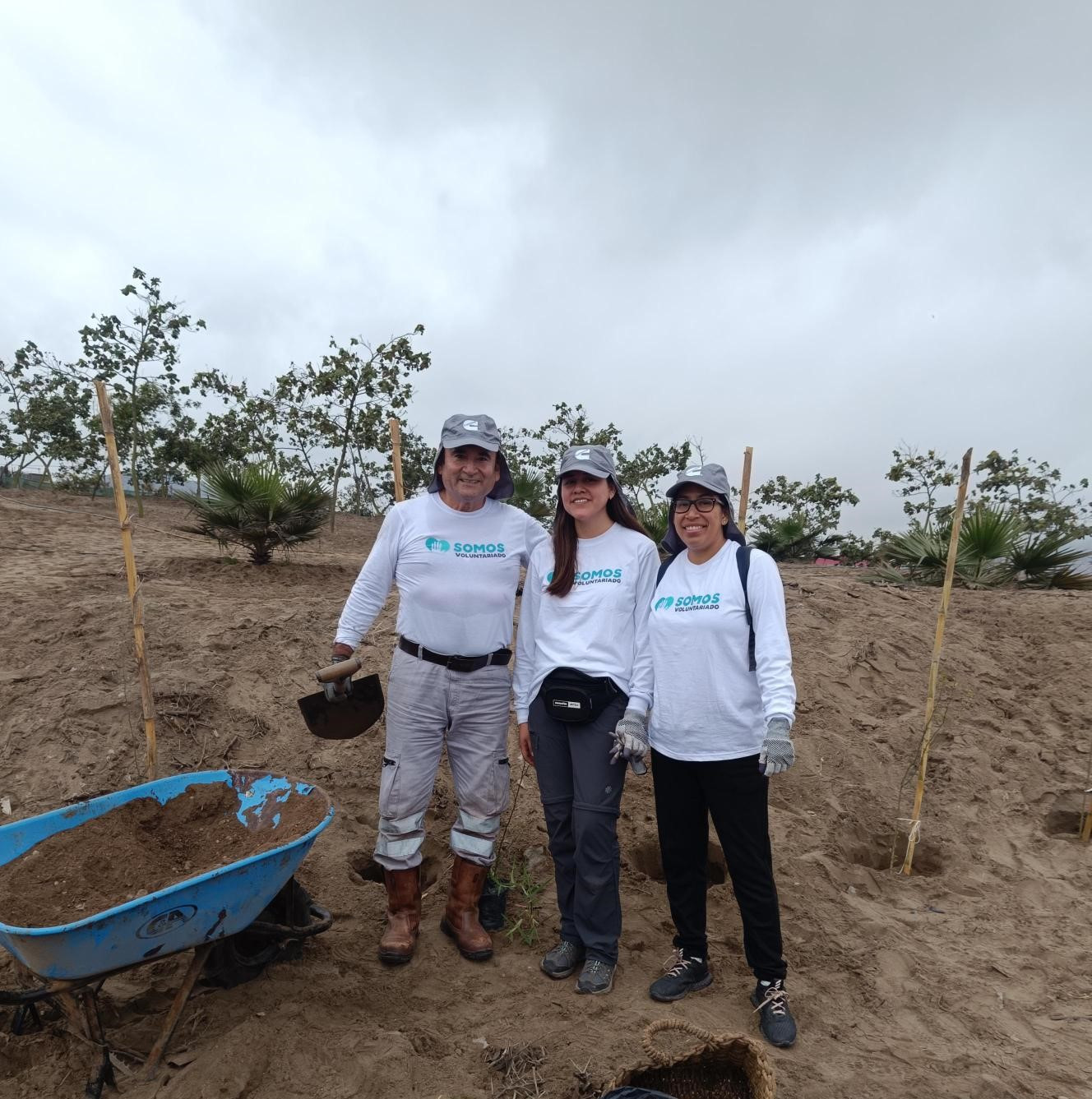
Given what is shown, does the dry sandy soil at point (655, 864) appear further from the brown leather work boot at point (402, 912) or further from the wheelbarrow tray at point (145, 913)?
the wheelbarrow tray at point (145, 913)

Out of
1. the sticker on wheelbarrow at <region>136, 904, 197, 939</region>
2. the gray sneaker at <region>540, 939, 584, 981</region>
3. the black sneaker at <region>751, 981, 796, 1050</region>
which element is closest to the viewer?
the sticker on wheelbarrow at <region>136, 904, 197, 939</region>

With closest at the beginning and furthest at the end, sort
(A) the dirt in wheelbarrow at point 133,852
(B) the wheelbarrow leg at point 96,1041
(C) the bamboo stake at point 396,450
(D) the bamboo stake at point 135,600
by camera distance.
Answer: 1. (B) the wheelbarrow leg at point 96,1041
2. (A) the dirt in wheelbarrow at point 133,852
3. (D) the bamboo stake at point 135,600
4. (C) the bamboo stake at point 396,450

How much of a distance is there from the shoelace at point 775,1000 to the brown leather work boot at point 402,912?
1309 millimetres

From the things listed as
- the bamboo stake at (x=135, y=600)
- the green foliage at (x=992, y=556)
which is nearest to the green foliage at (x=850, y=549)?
the green foliage at (x=992, y=556)

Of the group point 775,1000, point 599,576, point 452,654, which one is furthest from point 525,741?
point 775,1000

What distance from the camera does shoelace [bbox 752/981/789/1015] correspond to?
2533 mm

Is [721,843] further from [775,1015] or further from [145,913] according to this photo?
[145,913]

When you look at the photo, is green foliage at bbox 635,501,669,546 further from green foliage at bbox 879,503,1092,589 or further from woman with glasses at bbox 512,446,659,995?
woman with glasses at bbox 512,446,659,995

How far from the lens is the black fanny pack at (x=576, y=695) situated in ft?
8.43

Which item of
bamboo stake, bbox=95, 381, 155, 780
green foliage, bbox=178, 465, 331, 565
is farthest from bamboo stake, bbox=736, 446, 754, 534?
green foliage, bbox=178, 465, 331, 565

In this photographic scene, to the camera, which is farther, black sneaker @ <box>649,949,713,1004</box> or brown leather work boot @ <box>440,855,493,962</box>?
brown leather work boot @ <box>440,855,493,962</box>

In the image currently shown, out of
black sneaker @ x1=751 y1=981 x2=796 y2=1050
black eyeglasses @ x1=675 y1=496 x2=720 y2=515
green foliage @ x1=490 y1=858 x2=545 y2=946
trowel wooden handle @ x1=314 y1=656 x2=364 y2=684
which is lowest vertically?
green foliage @ x1=490 y1=858 x2=545 y2=946

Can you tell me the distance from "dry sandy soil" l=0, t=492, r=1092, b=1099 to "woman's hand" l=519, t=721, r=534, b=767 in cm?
80

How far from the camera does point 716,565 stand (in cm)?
252
